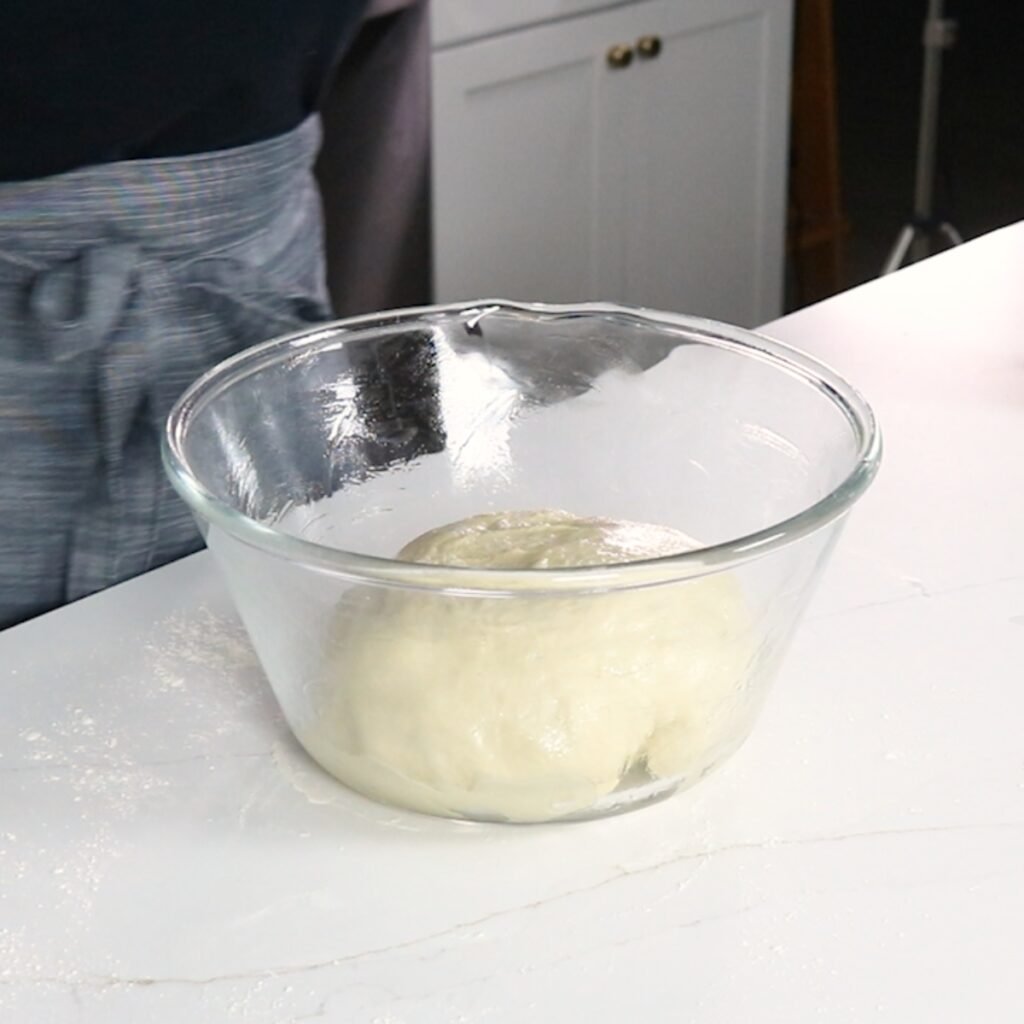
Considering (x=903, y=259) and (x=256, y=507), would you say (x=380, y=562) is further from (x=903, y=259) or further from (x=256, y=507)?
(x=903, y=259)

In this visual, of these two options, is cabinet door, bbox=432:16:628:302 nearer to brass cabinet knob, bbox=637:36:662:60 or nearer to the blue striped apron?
brass cabinet knob, bbox=637:36:662:60

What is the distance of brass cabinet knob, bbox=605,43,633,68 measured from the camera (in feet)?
6.20

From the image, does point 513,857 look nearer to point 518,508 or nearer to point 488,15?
point 518,508

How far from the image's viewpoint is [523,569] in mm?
471

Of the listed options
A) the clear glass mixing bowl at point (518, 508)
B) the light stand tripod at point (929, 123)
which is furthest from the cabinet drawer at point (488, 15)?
the clear glass mixing bowl at point (518, 508)

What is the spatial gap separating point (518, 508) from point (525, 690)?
16 centimetres

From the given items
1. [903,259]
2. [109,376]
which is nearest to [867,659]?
[109,376]

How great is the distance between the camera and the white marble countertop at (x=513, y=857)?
42 centimetres

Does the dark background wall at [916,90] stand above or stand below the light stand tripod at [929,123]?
below

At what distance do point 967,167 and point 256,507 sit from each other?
2.92 meters

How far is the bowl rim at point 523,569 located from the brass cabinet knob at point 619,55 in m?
1.35

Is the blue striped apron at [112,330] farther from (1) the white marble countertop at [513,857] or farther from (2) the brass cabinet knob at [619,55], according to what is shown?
(2) the brass cabinet knob at [619,55]

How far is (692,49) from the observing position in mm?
1990

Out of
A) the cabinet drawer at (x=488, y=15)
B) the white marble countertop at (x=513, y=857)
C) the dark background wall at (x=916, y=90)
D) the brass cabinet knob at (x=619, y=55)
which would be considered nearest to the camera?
the white marble countertop at (x=513, y=857)
